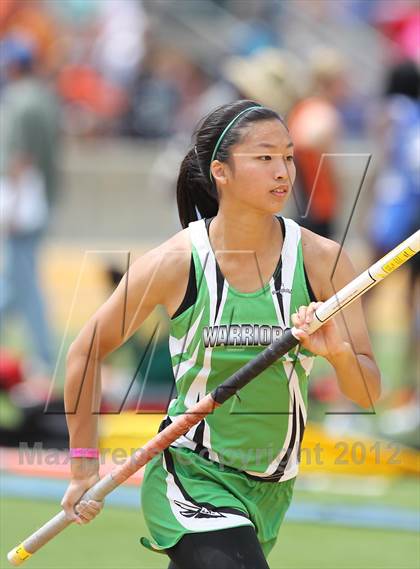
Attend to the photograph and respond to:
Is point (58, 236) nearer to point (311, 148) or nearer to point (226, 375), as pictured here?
point (311, 148)

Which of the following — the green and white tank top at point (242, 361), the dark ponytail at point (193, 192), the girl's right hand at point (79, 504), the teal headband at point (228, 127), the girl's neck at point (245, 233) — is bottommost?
the girl's right hand at point (79, 504)

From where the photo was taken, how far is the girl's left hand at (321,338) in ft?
12.4

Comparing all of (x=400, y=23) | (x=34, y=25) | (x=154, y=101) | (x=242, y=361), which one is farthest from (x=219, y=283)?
(x=34, y=25)

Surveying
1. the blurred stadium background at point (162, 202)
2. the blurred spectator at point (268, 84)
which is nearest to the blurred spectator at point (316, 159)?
the blurred stadium background at point (162, 202)

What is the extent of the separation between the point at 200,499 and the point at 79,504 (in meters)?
0.41

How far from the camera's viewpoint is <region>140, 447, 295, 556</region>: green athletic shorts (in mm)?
3955

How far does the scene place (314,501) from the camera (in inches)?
277

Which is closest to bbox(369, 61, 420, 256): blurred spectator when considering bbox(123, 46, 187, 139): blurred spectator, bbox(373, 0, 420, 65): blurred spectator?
bbox(373, 0, 420, 65): blurred spectator

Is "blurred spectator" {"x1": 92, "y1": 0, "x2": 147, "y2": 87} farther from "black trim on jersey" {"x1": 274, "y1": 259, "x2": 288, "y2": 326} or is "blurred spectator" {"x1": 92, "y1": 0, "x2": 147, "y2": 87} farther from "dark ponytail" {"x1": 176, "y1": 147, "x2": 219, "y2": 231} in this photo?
"black trim on jersey" {"x1": 274, "y1": 259, "x2": 288, "y2": 326}

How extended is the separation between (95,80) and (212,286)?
1418 cm

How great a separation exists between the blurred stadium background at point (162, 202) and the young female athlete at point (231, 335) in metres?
1.24

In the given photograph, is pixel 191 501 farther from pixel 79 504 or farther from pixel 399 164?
pixel 399 164

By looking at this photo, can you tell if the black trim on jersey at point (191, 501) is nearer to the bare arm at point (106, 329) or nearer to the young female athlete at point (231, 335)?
the young female athlete at point (231, 335)

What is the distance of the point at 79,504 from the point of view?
4.08 meters
